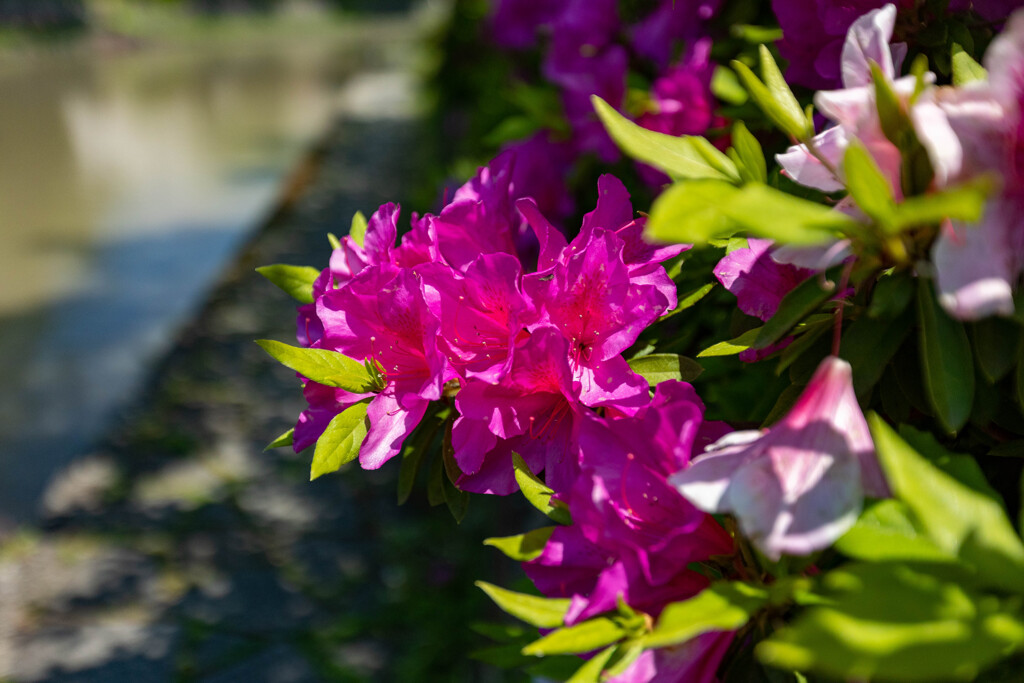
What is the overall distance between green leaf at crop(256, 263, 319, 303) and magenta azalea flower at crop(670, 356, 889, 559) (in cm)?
63

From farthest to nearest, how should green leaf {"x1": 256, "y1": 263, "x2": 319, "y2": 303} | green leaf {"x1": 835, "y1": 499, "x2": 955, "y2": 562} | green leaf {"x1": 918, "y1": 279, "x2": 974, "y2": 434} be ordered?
green leaf {"x1": 256, "y1": 263, "x2": 319, "y2": 303}
green leaf {"x1": 918, "y1": 279, "x2": 974, "y2": 434}
green leaf {"x1": 835, "y1": 499, "x2": 955, "y2": 562}

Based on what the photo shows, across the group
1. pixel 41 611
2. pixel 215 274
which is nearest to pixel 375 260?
pixel 41 611

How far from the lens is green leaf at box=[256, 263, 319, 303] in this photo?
1.07m

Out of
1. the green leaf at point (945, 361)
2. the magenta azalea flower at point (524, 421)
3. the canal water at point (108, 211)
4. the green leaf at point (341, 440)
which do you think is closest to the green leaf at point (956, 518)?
the green leaf at point (945, 361)

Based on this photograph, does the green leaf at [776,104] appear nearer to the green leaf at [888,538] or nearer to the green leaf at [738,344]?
the green leaf at [738,344]

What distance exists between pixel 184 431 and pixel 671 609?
16.3 ft

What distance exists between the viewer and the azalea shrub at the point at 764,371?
23.0 inches

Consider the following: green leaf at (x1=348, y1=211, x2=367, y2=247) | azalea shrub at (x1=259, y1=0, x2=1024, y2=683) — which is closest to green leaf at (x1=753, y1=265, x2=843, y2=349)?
azalea shrub at (x1=259, y1=0, x2=1024, y2=683)

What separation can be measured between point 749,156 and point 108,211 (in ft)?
35.0

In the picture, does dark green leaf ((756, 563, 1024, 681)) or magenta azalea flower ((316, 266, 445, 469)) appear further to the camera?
magenta azalea flower ((316, 266, 445, 469))

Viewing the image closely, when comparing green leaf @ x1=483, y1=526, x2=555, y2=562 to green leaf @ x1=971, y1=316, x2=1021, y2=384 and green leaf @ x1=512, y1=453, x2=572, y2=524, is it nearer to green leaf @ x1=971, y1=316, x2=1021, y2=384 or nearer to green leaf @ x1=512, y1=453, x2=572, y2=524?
green leaf @ x1=512, y1=453, x2=572, y2=524

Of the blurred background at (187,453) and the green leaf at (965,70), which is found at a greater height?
the green leaf at (965,70)

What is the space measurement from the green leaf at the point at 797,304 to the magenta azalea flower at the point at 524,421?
20 centimetres

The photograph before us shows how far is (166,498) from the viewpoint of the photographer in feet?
14.5
